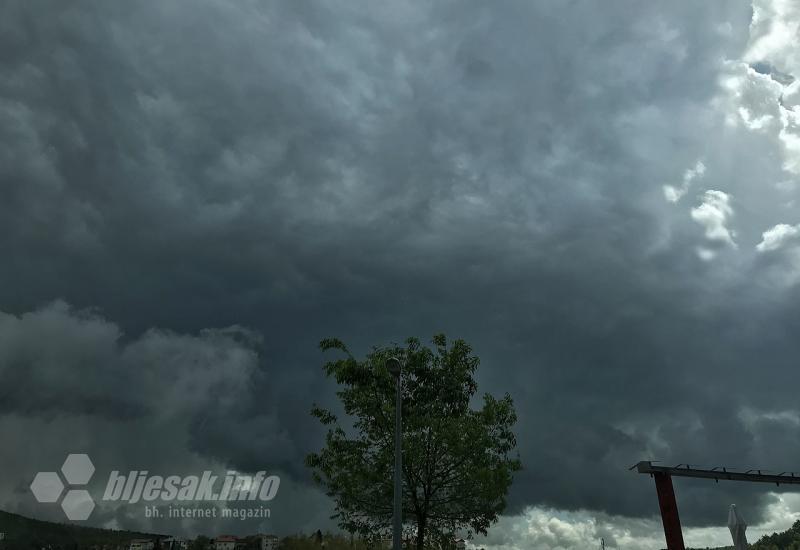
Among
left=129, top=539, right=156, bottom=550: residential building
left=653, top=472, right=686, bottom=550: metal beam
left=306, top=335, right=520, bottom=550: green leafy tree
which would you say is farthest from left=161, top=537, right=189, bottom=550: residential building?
left=653, top=472, right=686, bottom=550: metal beam

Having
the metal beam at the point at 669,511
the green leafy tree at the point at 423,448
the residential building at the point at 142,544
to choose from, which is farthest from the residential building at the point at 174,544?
the metal beam at the point at 669,511

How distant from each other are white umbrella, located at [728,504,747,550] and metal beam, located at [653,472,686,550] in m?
22.2

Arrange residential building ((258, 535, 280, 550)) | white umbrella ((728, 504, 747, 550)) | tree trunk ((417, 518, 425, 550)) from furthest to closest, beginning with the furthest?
residential building ((258, 535, 280, 550)) < tree trunk ((417, 518, 425, 550)) < white umbrella ((728, 504, 747, 550))

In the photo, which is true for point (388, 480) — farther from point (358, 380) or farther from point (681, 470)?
point (681, 470)

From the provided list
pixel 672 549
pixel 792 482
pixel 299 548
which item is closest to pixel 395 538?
pixel 299 548

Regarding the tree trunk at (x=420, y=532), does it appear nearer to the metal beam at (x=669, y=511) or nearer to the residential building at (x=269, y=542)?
the residential building at (x=269, y=542)

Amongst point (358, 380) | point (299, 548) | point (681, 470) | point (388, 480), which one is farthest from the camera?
point (681, 470)

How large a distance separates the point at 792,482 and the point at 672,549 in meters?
11.8

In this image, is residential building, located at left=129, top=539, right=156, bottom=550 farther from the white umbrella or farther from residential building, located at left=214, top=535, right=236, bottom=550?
the white umbrella

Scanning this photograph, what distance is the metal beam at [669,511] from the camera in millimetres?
37250

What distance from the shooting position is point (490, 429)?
27.1 meters

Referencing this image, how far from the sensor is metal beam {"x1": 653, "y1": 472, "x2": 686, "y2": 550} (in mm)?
37250

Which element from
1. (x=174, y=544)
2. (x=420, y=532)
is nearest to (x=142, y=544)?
(x=174, y=544)

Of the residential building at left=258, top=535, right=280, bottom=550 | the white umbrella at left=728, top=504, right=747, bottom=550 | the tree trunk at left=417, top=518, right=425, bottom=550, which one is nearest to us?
the white umbrella at left=728, top=504, right=747, bottom=550
